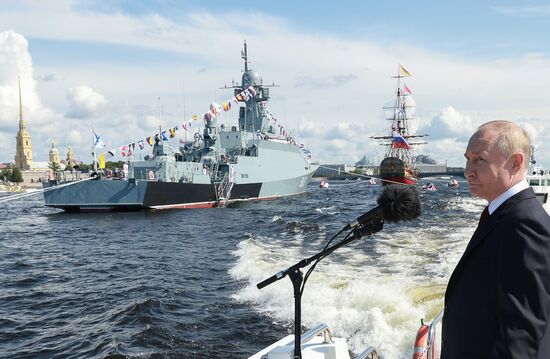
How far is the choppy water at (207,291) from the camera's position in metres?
8.48

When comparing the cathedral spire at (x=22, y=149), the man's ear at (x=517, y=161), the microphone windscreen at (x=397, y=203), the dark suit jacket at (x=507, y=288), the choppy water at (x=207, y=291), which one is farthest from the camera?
the cathedral spire at (x=22, y=149)

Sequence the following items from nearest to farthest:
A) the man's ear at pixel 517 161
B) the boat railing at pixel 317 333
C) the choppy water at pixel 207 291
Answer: the man's ear at pixel 517 161 < the boat railing at pixel 317 333 < the choppy water at pixel 207 291

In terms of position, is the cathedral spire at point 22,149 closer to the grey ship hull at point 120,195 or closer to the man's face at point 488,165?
the grey ship hull at point 120,195

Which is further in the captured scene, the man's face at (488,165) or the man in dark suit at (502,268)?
the man's face at (488,165)

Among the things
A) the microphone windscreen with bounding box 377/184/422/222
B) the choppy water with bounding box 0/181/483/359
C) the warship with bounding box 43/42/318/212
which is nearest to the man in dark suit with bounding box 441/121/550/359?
the microphone windscreen with bounding box 377/184/422/222

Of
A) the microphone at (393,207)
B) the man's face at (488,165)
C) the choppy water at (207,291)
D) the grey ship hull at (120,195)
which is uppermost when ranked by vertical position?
the man's face at (488,165)

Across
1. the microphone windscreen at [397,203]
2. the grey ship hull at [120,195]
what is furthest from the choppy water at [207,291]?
the grey ship hull at [120,195]

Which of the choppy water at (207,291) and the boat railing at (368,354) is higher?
the boat railing at (368,354)

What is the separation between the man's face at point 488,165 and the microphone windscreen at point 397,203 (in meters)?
0.94

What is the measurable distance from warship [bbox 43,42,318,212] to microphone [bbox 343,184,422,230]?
3024 cm

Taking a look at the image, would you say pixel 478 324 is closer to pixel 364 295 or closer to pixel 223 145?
pixel 364 295

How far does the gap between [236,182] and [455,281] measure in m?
43.0

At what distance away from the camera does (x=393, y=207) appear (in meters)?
3.06

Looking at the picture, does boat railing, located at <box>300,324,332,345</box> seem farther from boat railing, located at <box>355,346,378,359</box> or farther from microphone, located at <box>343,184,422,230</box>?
microphone, located at <box>343,184,422,230</box>
